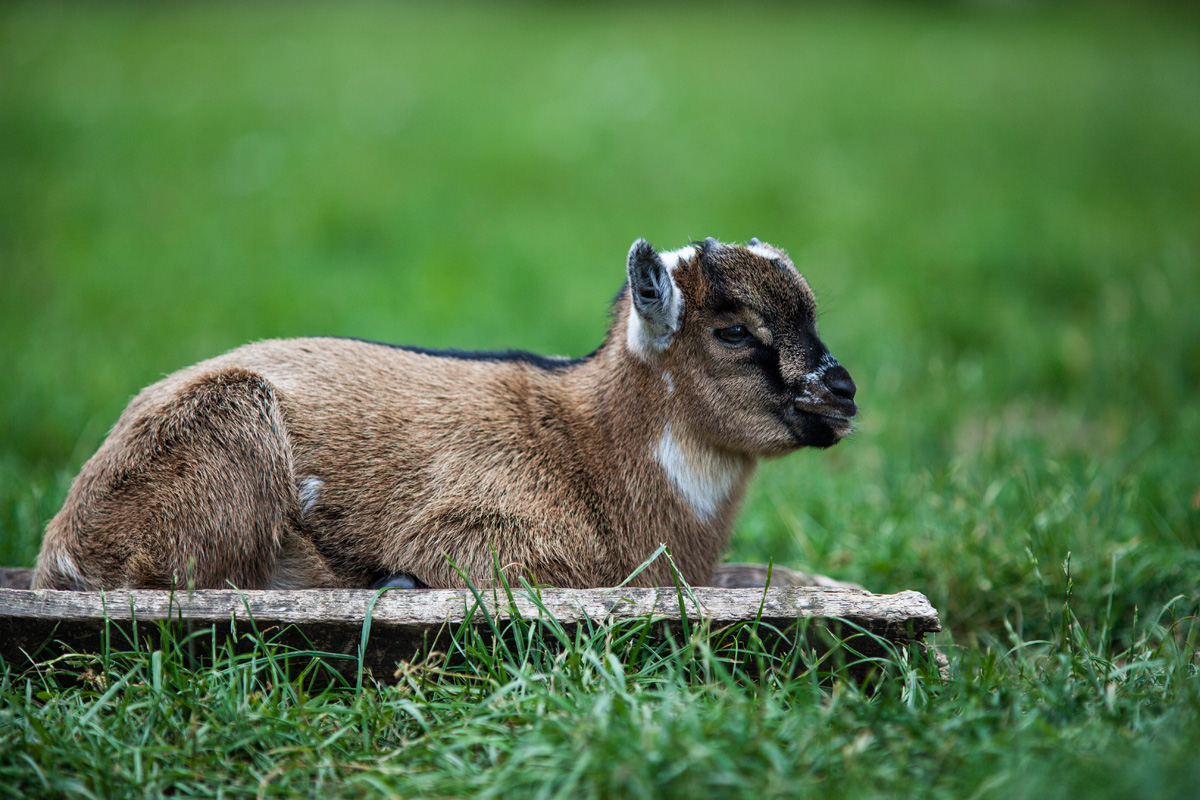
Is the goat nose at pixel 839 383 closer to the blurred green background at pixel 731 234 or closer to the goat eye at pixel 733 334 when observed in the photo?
the goat eye at pixel 733 334

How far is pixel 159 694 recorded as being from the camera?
2949mm

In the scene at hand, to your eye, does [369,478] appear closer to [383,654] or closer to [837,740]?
[383,654]

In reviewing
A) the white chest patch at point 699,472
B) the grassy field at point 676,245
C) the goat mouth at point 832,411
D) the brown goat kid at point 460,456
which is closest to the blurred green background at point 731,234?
the grassy field at point 676,245

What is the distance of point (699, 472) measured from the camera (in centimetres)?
390

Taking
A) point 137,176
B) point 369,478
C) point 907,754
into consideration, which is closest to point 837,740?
point 907,754

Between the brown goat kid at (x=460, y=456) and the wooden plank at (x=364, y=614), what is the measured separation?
10.3 inches

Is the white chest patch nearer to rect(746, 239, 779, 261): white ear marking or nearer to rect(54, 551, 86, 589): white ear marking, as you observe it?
rect(746, 239, 779, 261): white ear marking

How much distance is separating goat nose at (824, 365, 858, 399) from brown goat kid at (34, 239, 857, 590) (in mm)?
10

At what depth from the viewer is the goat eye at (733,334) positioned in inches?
149

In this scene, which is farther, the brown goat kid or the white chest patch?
the white chest patch

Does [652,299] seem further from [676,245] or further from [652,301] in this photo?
[676,245]

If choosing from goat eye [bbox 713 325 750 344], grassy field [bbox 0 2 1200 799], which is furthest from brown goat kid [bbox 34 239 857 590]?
grassy field [bbox 0 2 1200 799]

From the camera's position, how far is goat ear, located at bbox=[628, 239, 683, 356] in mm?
3707

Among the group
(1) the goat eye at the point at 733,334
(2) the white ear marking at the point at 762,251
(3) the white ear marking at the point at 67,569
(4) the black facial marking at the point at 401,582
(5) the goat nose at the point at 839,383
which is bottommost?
(4) the black facial marking at the point at 401,582
